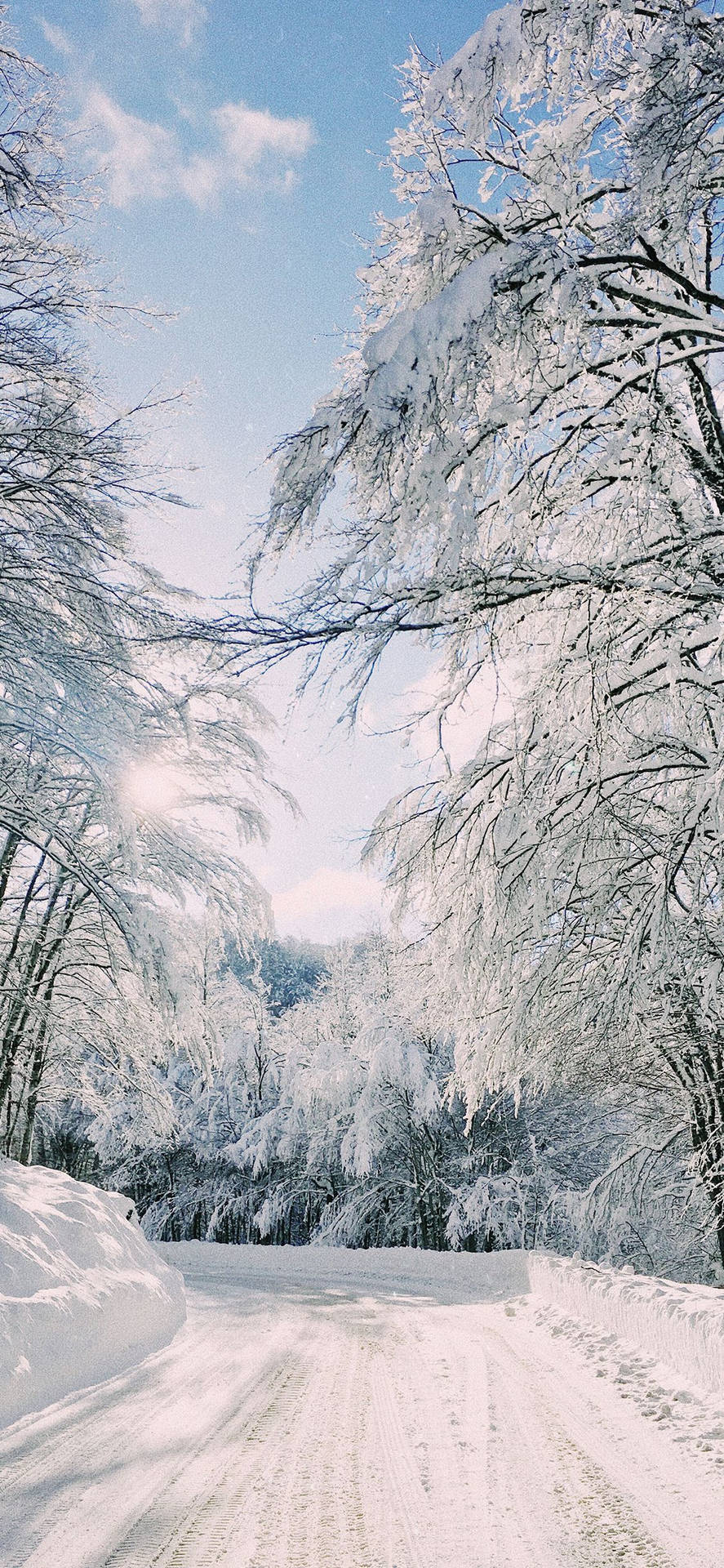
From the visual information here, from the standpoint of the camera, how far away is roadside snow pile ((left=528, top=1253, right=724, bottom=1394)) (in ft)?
17.5

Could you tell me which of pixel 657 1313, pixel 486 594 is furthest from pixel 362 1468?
pixel 486 594

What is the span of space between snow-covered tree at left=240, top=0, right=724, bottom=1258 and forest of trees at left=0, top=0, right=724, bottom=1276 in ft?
0.09

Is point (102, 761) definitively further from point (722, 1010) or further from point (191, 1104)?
point (191, 1104)

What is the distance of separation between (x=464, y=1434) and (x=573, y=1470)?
31.5 inches

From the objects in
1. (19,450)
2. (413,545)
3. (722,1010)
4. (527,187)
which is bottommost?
(722,1010)

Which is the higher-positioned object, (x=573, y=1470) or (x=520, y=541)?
(x=520, y=541)

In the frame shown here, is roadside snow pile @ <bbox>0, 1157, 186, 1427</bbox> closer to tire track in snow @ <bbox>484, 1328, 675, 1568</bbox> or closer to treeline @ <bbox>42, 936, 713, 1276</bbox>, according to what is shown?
tire track in snow @ <bbox>484, 1328, 675, 1568</bbox>

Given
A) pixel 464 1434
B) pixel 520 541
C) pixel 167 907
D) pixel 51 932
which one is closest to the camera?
pixel 464 1434

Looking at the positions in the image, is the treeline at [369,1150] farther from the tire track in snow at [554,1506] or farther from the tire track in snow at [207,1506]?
the tire track in snow at [207,1506]

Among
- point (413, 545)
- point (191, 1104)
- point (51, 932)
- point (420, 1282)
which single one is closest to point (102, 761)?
point (413, 545)

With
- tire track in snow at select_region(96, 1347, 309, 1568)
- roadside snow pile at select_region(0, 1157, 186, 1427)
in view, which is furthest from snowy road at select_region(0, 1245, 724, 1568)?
roadside snow pile at select_region(0, 1157, 186, 1427)

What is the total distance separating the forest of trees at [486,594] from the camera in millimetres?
3693

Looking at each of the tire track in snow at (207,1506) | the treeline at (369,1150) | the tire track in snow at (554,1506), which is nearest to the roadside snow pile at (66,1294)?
the tire track in snow at (207,1506)

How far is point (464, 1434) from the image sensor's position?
189 inches
